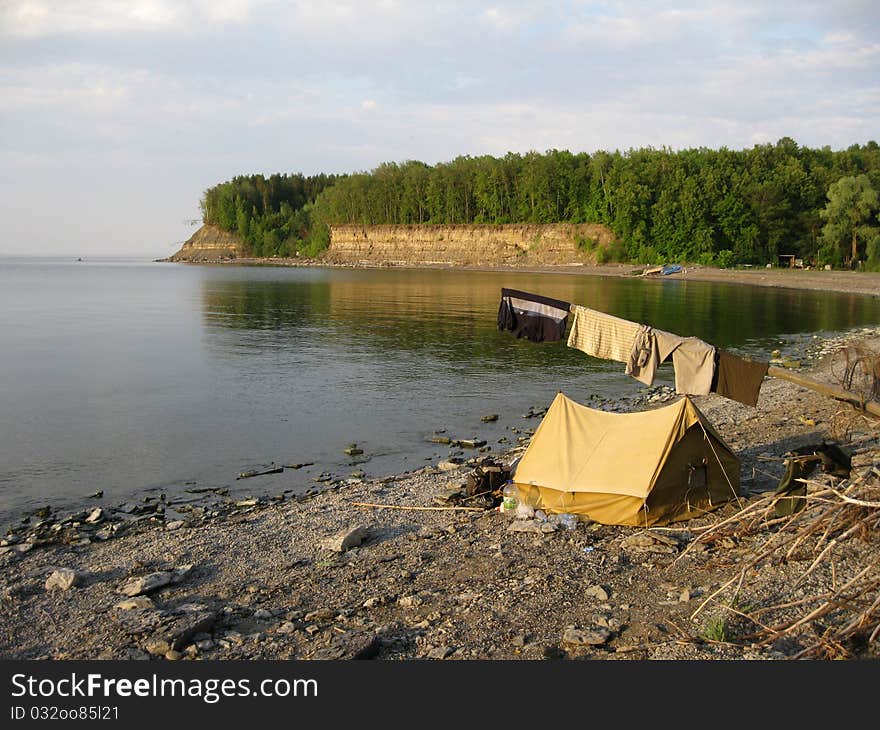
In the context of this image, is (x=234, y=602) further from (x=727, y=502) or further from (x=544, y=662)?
(x=727, y=502)

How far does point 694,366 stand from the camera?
13.9m

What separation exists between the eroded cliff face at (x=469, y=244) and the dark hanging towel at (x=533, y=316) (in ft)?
400

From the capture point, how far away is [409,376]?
34250 mm

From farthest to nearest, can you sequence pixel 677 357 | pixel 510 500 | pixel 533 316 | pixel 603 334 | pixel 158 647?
pixel 533 316, pixel 603 334, pixel 510 500, pixel 677 357, pixel 158 647

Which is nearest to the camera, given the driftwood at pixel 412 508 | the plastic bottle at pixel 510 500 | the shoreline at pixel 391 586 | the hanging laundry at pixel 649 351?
the shoreline at pixel 391 586

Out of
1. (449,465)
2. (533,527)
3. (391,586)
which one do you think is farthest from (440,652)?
(449,465)

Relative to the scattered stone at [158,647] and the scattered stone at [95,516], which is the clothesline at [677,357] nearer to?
the scattered stone at [158,647]

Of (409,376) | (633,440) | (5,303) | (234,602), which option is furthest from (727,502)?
(5,303)

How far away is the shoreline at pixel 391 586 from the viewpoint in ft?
30.9

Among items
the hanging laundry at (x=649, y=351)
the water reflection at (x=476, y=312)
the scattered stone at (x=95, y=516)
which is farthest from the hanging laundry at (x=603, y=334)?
the water reflection at (x=476, y=312)

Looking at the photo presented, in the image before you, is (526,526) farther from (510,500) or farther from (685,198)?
(685,198)

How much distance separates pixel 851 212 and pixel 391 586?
106 metres

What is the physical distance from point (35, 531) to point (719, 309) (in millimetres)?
58942

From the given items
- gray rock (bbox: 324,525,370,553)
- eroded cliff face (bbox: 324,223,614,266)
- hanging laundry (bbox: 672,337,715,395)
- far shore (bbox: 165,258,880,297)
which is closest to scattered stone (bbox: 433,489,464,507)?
gray rock (bbox: 324,525,370,553)
